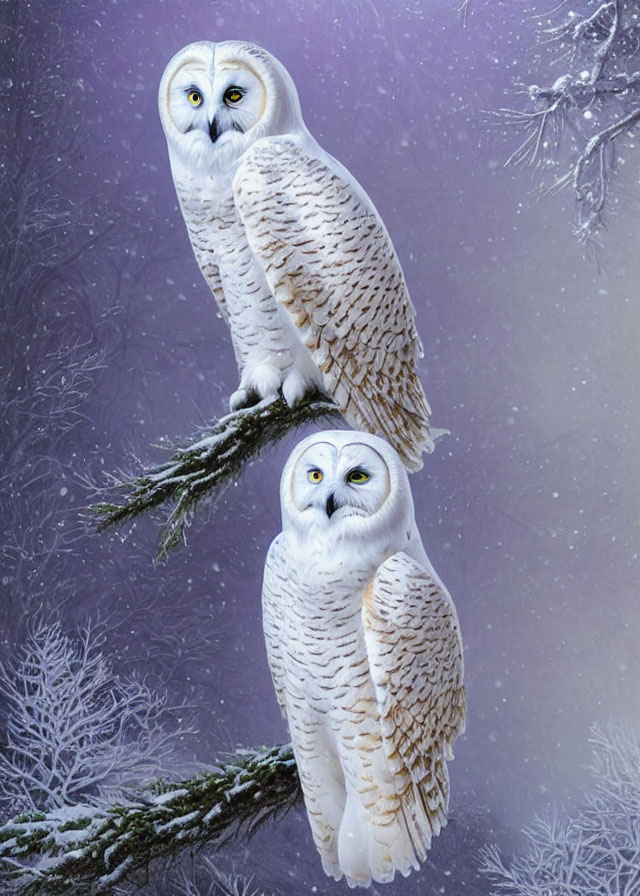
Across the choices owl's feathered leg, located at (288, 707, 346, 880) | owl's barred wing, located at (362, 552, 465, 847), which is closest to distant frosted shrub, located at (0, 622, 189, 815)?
owl's feathered leg, located at (288, 707, 346, 880)

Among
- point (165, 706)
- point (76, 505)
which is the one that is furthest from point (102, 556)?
point (165, 706)

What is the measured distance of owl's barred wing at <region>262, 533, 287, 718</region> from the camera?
1142 millimetres

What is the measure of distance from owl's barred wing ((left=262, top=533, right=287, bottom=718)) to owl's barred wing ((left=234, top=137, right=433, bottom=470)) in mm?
159

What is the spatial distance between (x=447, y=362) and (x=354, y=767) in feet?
1.61

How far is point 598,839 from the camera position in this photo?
1.27 metres

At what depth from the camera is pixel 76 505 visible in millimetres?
1517

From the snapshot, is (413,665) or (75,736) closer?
(413,665)

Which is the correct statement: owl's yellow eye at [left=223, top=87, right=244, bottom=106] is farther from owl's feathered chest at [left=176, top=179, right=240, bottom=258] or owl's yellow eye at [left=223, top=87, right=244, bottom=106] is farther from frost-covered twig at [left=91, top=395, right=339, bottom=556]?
frost-covered twig at [left=91, top=395, right=339, bottom=556]

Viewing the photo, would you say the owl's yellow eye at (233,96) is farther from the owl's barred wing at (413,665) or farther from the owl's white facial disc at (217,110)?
the owl's barred wing at (413,665)

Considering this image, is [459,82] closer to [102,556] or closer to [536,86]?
[536,86]

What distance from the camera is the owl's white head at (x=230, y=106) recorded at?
3.70 feet

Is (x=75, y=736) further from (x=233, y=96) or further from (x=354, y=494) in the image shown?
(x=233, y=96)

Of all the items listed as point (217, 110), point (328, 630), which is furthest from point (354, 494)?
point (217, 110)

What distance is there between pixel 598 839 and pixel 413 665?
380 mm
